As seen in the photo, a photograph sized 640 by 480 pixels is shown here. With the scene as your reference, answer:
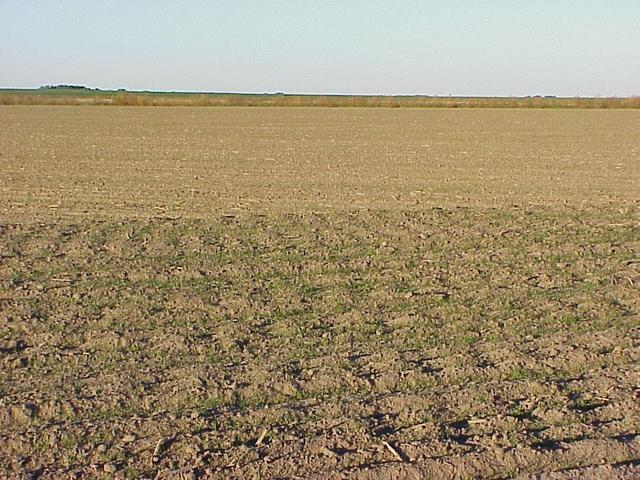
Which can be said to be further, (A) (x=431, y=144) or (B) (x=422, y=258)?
(A) (x=431, y=144)

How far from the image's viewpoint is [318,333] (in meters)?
6.52

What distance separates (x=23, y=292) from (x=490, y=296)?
4.12 m

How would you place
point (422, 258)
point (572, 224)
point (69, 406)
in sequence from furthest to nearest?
point (572, 224) < point (422, 258) < point (69, 406)

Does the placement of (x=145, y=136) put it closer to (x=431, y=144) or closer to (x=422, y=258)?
(x=431, y=144)

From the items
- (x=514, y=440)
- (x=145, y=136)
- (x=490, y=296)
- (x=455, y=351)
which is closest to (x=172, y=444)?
(x=514, y=440)

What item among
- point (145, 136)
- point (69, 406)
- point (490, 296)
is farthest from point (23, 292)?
point (145, 136)

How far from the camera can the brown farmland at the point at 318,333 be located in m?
4.52

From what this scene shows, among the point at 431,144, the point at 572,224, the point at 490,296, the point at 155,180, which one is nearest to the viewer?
the point at 490,296

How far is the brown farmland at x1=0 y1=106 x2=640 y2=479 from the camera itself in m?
4.52

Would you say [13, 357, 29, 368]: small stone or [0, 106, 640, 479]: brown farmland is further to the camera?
[13, 357, 29, 368]: small stone

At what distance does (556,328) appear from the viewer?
670cm

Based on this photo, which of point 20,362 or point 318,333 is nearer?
point 20,362

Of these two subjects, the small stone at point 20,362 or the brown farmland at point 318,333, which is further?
the small stone at point 20,362

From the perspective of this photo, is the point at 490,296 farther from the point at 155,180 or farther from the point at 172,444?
the point at 155,180
